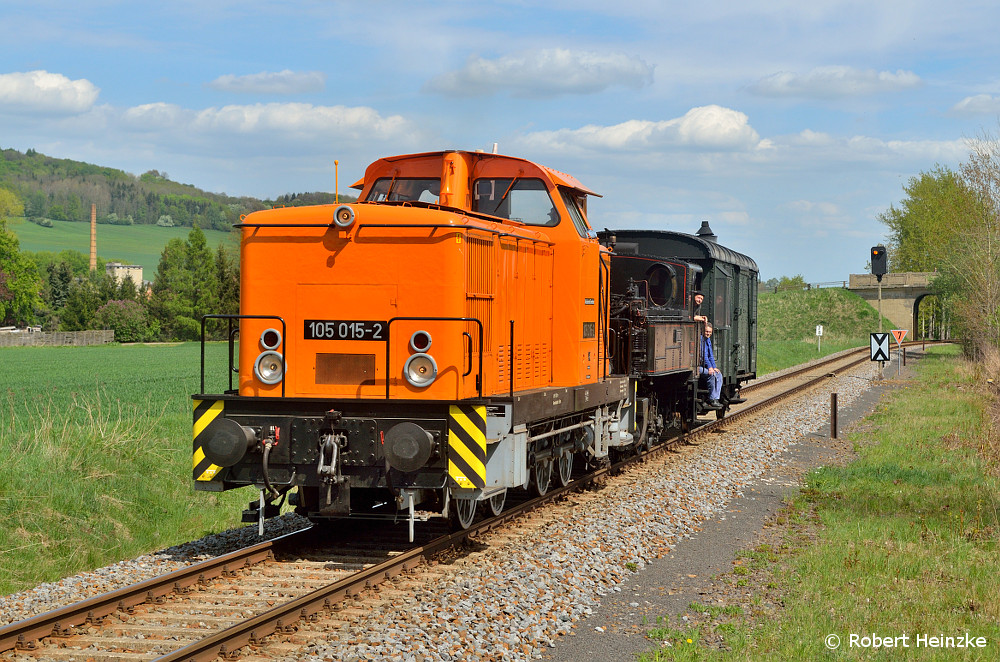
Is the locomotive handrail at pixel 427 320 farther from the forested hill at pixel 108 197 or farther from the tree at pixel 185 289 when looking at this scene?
the forested hill at pixel 108 197

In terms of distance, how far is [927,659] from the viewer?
536 cm

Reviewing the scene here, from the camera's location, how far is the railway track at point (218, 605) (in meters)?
5.35

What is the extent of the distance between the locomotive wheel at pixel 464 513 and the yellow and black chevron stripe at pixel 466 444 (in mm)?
816

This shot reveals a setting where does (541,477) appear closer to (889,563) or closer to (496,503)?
(496,503)

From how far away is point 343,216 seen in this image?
752 centimetres

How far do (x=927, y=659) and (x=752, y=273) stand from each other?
55.9ft

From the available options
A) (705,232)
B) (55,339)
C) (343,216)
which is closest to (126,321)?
(55,339)

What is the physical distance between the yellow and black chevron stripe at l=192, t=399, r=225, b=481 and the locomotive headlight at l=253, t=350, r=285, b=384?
0.40 m

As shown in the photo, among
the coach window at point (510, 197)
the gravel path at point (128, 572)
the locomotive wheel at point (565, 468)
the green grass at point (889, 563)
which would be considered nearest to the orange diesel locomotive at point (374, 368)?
the coach window at point (510, 197)

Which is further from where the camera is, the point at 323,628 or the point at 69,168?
the point at 69,168

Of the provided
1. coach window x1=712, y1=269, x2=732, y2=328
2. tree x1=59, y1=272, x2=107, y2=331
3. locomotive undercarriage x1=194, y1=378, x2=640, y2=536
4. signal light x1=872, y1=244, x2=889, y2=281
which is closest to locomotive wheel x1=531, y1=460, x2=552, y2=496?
locomotive undercarriage x1=194, y1=378, x2=640, y2=536

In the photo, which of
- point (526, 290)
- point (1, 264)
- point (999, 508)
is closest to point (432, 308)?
point (526, 290)

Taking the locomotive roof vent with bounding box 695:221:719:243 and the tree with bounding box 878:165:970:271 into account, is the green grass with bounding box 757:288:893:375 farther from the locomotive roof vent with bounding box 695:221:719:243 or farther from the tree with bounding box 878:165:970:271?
the locomotive roof vent with bounding box 695:221:719:243

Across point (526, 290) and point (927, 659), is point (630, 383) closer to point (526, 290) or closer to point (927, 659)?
point (526, 290)
